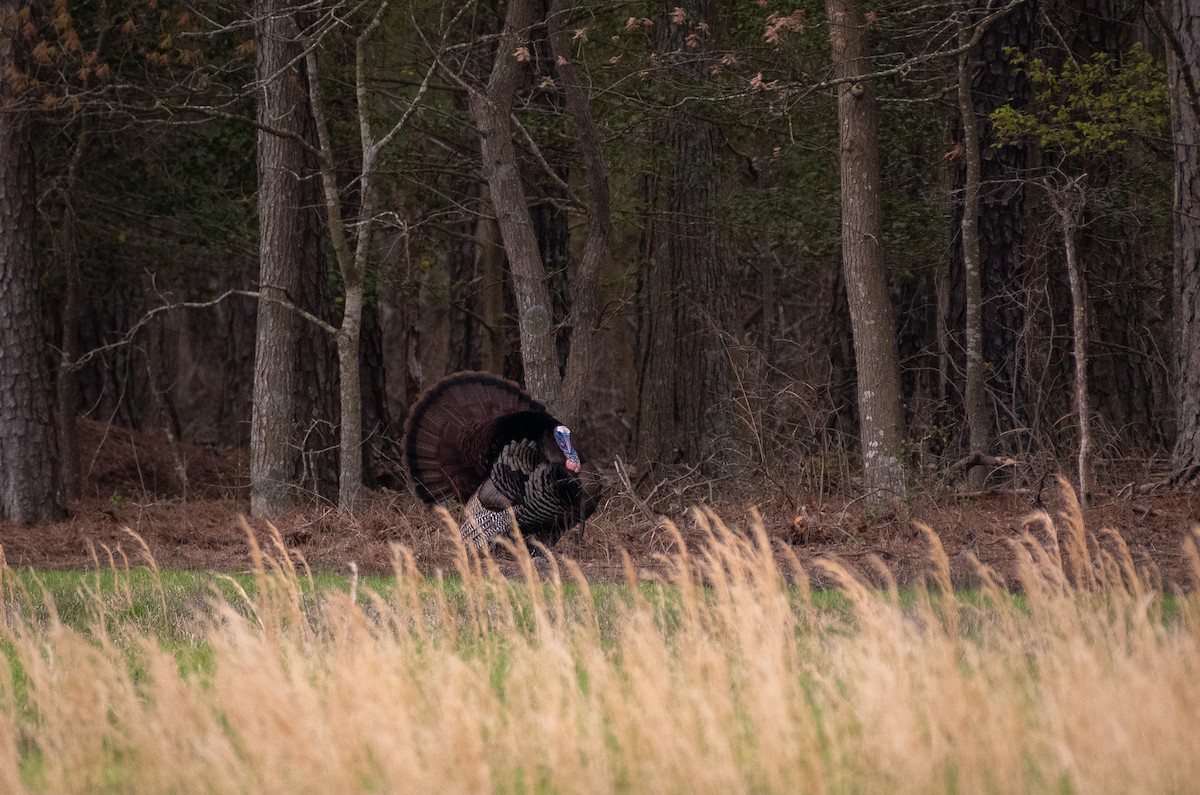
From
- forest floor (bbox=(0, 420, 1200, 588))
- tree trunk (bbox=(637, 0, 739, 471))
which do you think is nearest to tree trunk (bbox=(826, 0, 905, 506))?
forest floor (bbox=(0, 420, 1200, 588))

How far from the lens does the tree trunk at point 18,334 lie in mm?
16547

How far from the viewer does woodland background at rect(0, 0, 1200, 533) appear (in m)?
14.1

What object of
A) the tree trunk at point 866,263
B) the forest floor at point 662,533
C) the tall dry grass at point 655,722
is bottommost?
the forest floor at point 662,533

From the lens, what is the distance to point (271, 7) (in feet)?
54.3

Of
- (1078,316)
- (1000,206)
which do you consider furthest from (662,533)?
(1000,206)

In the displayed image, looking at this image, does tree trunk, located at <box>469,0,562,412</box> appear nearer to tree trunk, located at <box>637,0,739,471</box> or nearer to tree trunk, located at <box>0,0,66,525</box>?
tree trunk, located at <box>637,0,739,471</box>

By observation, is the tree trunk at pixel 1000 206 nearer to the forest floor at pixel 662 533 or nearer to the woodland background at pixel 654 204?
the woodland background at pixel 654 204

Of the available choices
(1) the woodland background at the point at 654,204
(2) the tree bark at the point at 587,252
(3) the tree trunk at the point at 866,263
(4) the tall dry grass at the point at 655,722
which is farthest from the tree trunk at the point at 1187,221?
(4) the tall dry grass at the point at 655,722

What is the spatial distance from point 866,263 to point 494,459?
4218 mm

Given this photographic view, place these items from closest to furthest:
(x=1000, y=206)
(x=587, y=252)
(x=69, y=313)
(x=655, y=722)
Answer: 1. (x=655, y=722)
2. (x=587, y=252)
3. (x=1000, y=206)
4. (x=69, y=313)

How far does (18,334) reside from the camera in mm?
16562

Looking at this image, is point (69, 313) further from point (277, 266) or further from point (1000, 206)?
point (1000, 206)

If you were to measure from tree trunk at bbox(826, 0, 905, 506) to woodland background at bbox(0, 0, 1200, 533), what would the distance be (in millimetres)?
30

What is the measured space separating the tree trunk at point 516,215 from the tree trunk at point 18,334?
5818 mm
